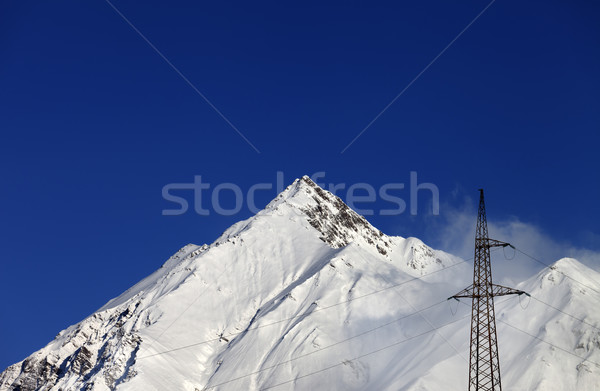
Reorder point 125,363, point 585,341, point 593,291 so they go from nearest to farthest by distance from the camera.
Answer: point 585,341
point 593,291
point 125,363

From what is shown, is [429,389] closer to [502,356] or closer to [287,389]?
[502,356]

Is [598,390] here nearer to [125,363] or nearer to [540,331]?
[540,331]

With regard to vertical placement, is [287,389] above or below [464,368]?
below

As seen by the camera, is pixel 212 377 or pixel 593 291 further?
pixel 212 377

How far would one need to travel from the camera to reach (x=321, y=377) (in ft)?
604

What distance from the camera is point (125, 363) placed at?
194 metres

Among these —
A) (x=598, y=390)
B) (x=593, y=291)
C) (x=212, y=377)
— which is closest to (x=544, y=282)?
(x=593, y=291)

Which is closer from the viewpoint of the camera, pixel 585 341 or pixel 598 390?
pixel 598 390

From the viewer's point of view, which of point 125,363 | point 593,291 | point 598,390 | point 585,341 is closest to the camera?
point 598,390

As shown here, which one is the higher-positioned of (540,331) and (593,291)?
(593,291)

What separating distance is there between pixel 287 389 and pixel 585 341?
68.6m

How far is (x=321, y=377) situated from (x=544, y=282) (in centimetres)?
5996

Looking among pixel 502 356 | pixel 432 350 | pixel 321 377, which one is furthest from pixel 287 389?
pixel 502 356

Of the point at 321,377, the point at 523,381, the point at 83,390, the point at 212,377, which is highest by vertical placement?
the point at 523,381
